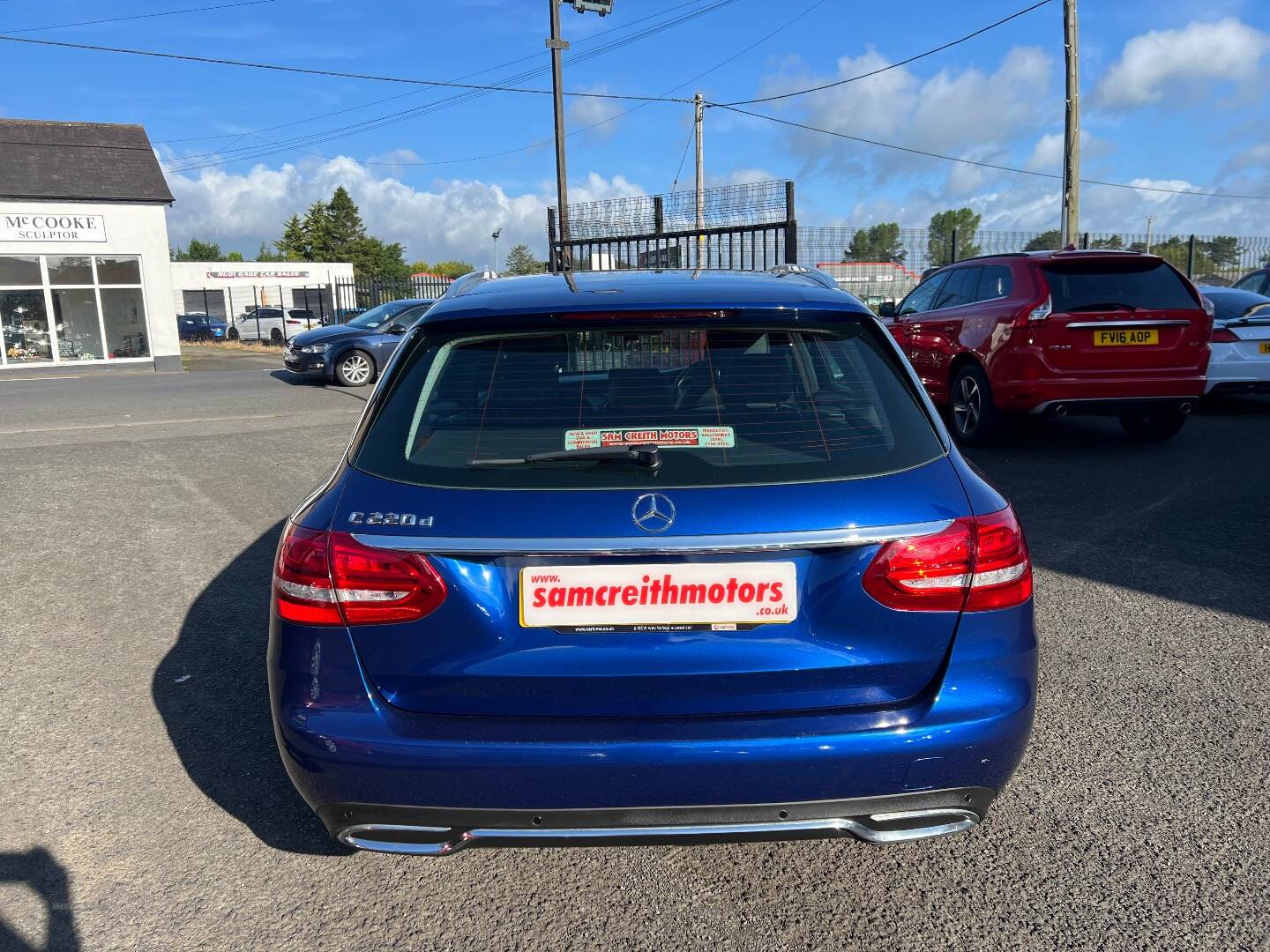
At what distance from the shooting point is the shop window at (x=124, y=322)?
2583cm

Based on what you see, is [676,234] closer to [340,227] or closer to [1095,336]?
[1095,336]

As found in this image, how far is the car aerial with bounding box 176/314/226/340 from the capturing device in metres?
46.8

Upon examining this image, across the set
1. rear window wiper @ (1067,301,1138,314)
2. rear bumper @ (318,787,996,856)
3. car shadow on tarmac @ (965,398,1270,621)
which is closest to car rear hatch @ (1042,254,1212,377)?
rear window wiper @ (1067,301,1138,314)

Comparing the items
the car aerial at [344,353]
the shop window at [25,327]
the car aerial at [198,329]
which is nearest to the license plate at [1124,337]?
the car aerial at [344,353]

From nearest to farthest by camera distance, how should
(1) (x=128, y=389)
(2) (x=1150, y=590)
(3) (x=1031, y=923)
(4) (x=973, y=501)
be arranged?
(4) (x=973, y=501)
(3) (x=1031, y=923)
(2) (x=1150, y=590)
(1) (x=128, y=389)

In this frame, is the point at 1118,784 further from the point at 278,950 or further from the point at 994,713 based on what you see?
the point at 278,950

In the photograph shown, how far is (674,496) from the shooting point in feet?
7.12

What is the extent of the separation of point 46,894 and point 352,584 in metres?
1.35

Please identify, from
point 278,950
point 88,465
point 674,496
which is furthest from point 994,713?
point 88,465

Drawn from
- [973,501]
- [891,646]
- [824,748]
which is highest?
[973,501]

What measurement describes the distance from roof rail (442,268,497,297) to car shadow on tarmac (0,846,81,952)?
1923 millimetres

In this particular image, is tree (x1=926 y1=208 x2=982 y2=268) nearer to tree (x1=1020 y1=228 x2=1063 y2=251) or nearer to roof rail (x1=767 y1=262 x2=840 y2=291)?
tree (x1=1020 y1=228 x2=1063 y2=251)

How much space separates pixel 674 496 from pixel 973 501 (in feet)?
2.30

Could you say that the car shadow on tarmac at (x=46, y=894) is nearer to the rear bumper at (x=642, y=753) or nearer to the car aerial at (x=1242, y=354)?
the rear bumper at (x=642, y=753)
